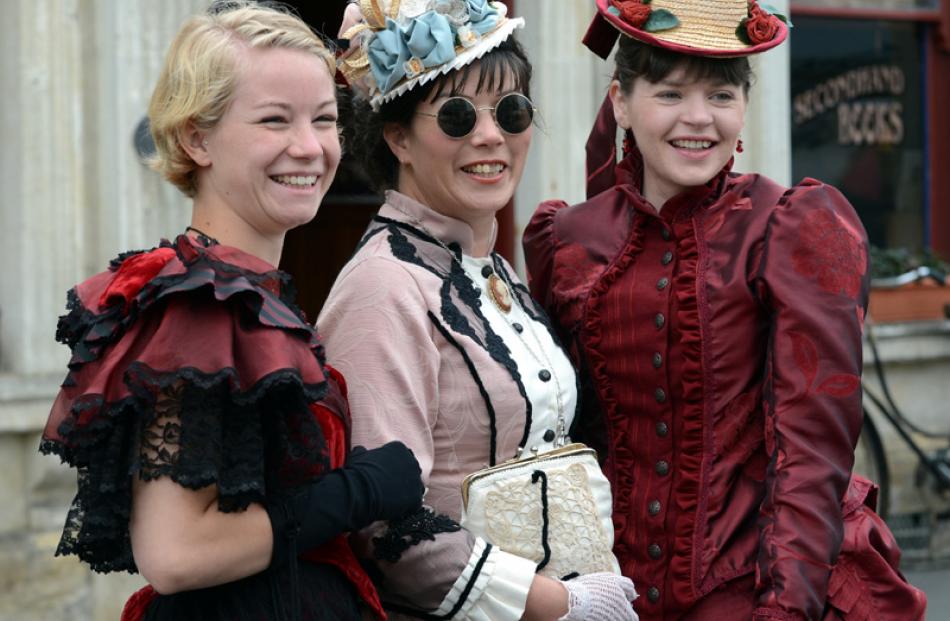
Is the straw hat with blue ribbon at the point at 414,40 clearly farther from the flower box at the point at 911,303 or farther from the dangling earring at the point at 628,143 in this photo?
the flower box at the point at 911,303

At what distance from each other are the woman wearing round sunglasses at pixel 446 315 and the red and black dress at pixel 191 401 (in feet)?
0.76

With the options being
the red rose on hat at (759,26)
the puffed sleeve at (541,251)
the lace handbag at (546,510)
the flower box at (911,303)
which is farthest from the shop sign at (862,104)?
the lace handbag at (546,510)

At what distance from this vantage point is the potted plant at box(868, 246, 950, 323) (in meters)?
7.84

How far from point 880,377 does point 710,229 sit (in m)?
4.70

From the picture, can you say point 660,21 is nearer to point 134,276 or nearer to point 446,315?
point 446,315

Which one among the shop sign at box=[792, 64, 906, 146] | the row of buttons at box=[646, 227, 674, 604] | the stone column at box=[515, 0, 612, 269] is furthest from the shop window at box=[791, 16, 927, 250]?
the row of buttons at box=[646, 227, 674, 604]

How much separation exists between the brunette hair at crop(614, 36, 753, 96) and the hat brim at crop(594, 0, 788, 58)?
29 mm

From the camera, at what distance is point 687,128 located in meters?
3.14

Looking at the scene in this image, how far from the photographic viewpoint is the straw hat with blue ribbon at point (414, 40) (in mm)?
2895

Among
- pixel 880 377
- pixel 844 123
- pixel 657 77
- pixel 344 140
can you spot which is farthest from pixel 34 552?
pixel 844 123

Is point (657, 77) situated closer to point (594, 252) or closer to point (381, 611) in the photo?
point (594, 252)

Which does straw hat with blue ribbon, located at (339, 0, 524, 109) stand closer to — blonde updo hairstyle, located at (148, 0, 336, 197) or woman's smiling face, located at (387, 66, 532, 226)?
woman's smiling face, located at (387, 66, 532, 226)

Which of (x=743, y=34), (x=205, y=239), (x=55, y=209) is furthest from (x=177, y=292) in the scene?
(x=55, y=209)

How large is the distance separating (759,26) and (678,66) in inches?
7.4
